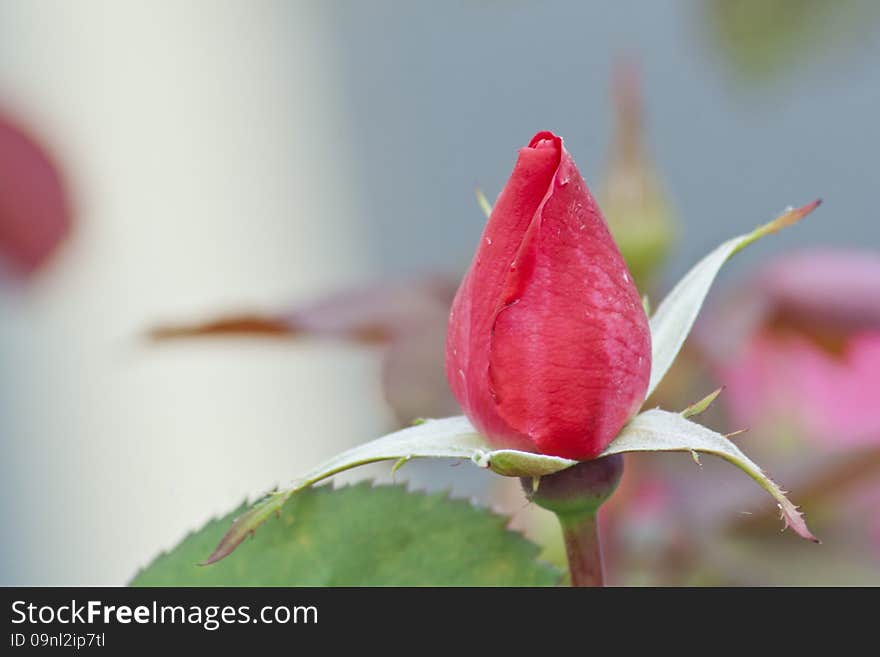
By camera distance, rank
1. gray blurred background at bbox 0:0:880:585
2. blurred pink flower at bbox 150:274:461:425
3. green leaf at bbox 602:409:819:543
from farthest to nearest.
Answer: gray blurred background at bbox 0:0:880:585 → blurred pink flower at bbox 150:274:461:425 → green leaf at bbox 602:409:819:543

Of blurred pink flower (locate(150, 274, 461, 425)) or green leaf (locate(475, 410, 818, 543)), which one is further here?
blurred pink flower (locate(150, 274, 461, 425))

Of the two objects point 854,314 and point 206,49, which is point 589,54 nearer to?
point 206,49

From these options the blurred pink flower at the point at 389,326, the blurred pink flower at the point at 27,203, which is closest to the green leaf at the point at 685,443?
the blurred pink flower at the point at 389,326

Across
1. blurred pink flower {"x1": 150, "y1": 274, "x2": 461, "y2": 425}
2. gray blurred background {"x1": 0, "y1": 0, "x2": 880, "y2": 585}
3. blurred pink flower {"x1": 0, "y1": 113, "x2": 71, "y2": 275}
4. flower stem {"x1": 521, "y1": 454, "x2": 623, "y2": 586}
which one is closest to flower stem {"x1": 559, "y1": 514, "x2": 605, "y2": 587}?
flower stem {"x1": 521, "y1": 454, "x2": 623, "y2": 586}

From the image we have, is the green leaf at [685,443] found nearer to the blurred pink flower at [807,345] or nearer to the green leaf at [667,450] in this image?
the green leaf at [667,450]

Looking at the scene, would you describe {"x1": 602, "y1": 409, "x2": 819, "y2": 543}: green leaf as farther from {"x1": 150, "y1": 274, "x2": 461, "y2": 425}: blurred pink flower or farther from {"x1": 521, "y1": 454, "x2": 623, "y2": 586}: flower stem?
{"x1": 150, "y1": 274, "x2": 461, "y2": 425}: blurred pink flower

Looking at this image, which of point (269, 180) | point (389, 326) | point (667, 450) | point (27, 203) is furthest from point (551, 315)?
point (269, 180)
